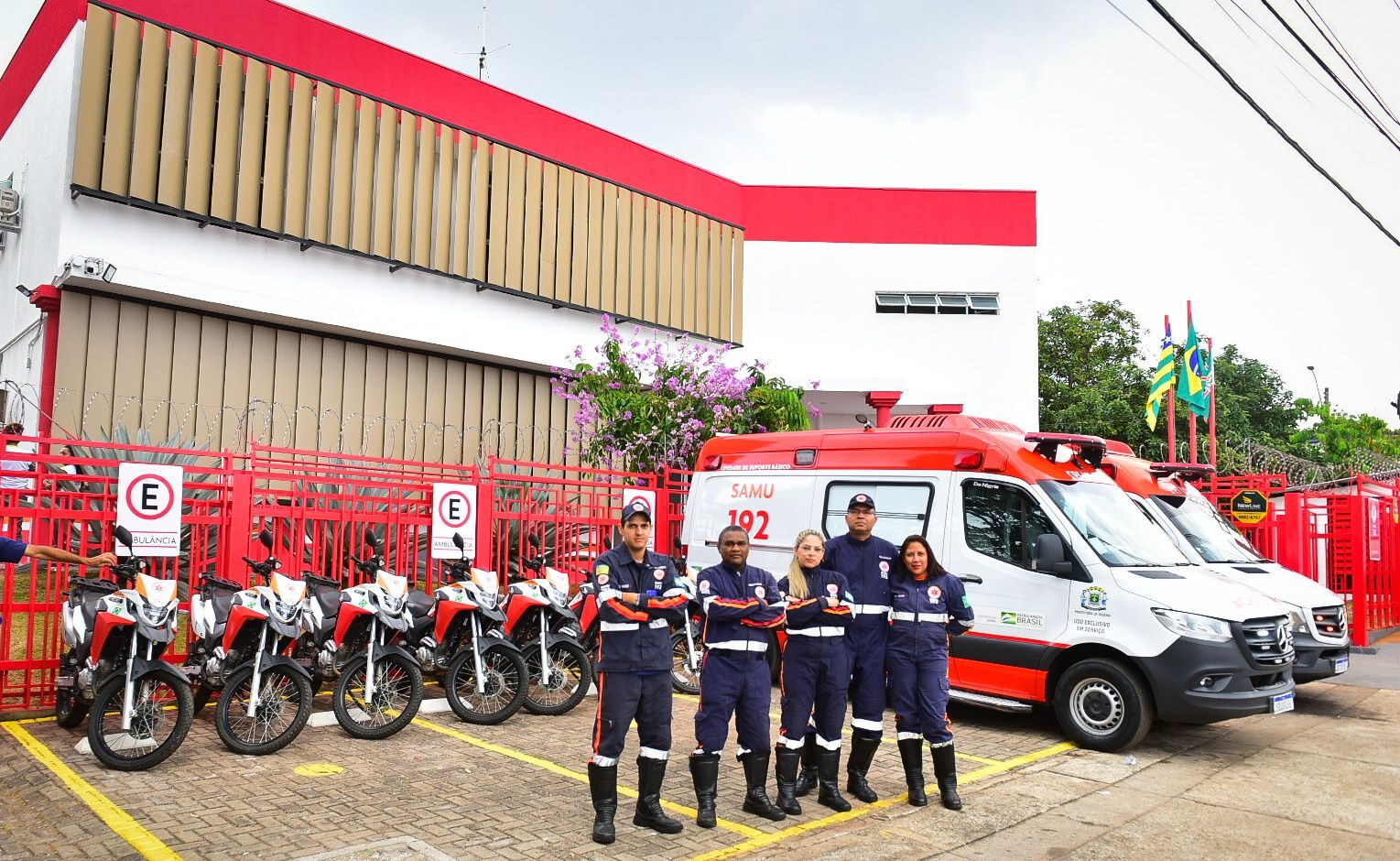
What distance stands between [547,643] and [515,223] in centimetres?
1157

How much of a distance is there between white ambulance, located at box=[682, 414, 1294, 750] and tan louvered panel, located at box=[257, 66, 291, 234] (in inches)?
371

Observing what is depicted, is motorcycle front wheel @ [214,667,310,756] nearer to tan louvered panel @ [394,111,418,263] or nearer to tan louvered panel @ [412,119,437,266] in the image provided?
tan louvered panel @ [394,111,418,263]

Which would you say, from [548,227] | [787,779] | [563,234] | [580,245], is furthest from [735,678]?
[580,245]

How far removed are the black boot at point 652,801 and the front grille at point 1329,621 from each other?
21.8ft

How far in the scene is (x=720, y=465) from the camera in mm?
10805

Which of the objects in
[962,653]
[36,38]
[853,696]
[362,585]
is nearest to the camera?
[853,696]

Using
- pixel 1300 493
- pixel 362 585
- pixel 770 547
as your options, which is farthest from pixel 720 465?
pixel 1300 493

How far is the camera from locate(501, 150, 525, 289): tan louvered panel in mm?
18406

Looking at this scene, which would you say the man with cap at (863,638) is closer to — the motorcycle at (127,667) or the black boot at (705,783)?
the black boot at (705,783)

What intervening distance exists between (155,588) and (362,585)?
5.08 feet

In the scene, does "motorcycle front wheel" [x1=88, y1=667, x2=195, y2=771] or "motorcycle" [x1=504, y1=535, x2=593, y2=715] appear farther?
"motorcycle" [x1=504, y1=535, x2=593, y2=715]

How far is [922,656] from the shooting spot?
640 cm

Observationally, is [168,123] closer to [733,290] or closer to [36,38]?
[36,38]

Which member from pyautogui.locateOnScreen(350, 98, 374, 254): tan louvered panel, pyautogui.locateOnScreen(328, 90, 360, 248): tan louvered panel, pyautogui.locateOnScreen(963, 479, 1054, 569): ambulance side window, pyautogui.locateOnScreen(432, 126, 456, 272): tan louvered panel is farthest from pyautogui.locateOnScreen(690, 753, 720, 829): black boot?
pyautogui.locateOnScreen(432, 126, 456, 272): tan louvered panel
